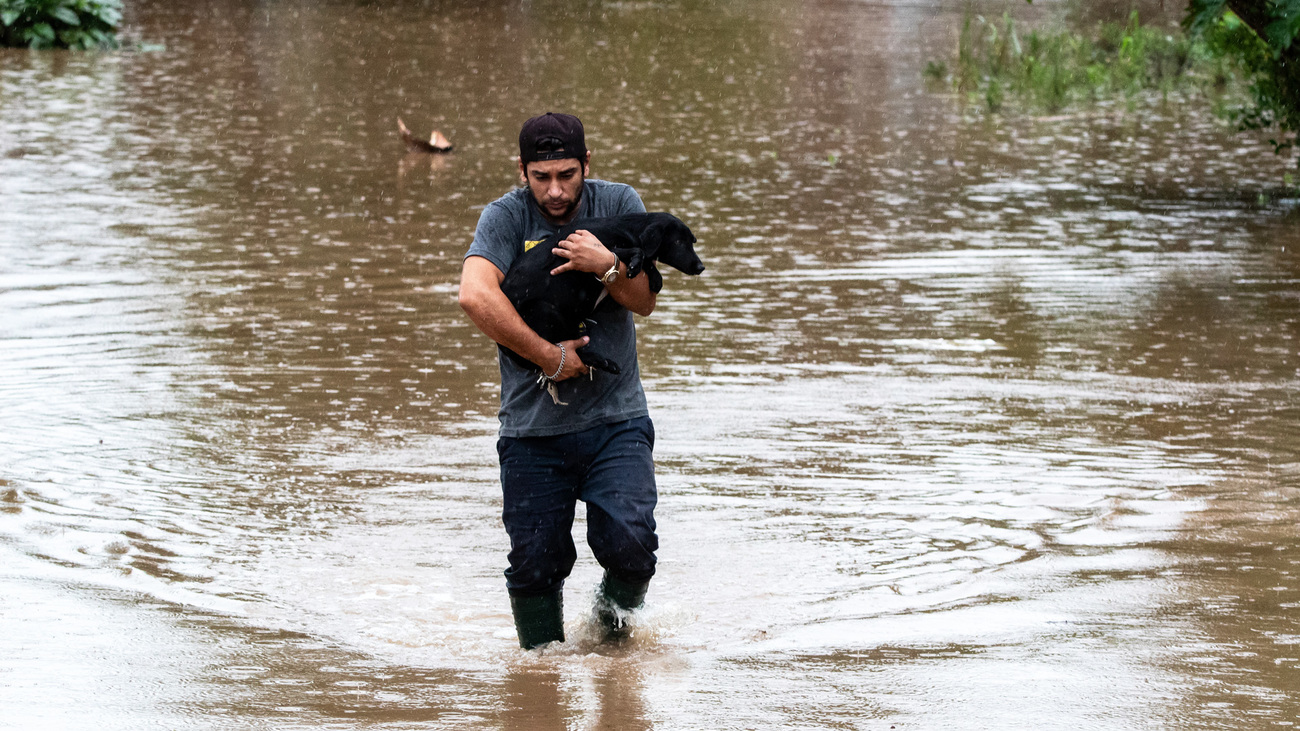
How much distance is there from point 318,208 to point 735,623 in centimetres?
835

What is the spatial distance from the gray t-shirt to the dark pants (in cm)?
5

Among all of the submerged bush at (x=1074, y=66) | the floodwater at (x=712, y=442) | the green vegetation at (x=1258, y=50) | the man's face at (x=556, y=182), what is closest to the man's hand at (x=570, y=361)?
the man's face at (x=556, y=182)

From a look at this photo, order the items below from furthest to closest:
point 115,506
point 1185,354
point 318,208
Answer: point 318,208, point 1185,354, point 115,506

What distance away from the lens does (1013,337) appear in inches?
347

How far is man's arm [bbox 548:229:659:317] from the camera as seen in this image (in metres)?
4.21

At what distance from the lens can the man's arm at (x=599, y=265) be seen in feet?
13.8

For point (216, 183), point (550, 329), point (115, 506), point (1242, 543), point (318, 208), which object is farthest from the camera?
point (216, 183)

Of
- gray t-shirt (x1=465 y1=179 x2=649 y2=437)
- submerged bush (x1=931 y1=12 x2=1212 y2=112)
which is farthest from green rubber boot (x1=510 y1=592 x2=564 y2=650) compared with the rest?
submerged bush (x1=931 y1=12 x2=1212 y2=112)

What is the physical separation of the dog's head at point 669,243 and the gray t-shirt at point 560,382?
125mm

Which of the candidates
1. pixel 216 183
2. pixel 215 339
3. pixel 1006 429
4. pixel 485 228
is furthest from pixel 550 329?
pixel 216 183

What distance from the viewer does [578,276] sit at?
4316 millimetres

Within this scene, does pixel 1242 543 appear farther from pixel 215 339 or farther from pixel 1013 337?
pixel 215 339

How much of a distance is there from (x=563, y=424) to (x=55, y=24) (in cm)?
2303

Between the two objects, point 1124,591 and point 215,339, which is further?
point 215,339
